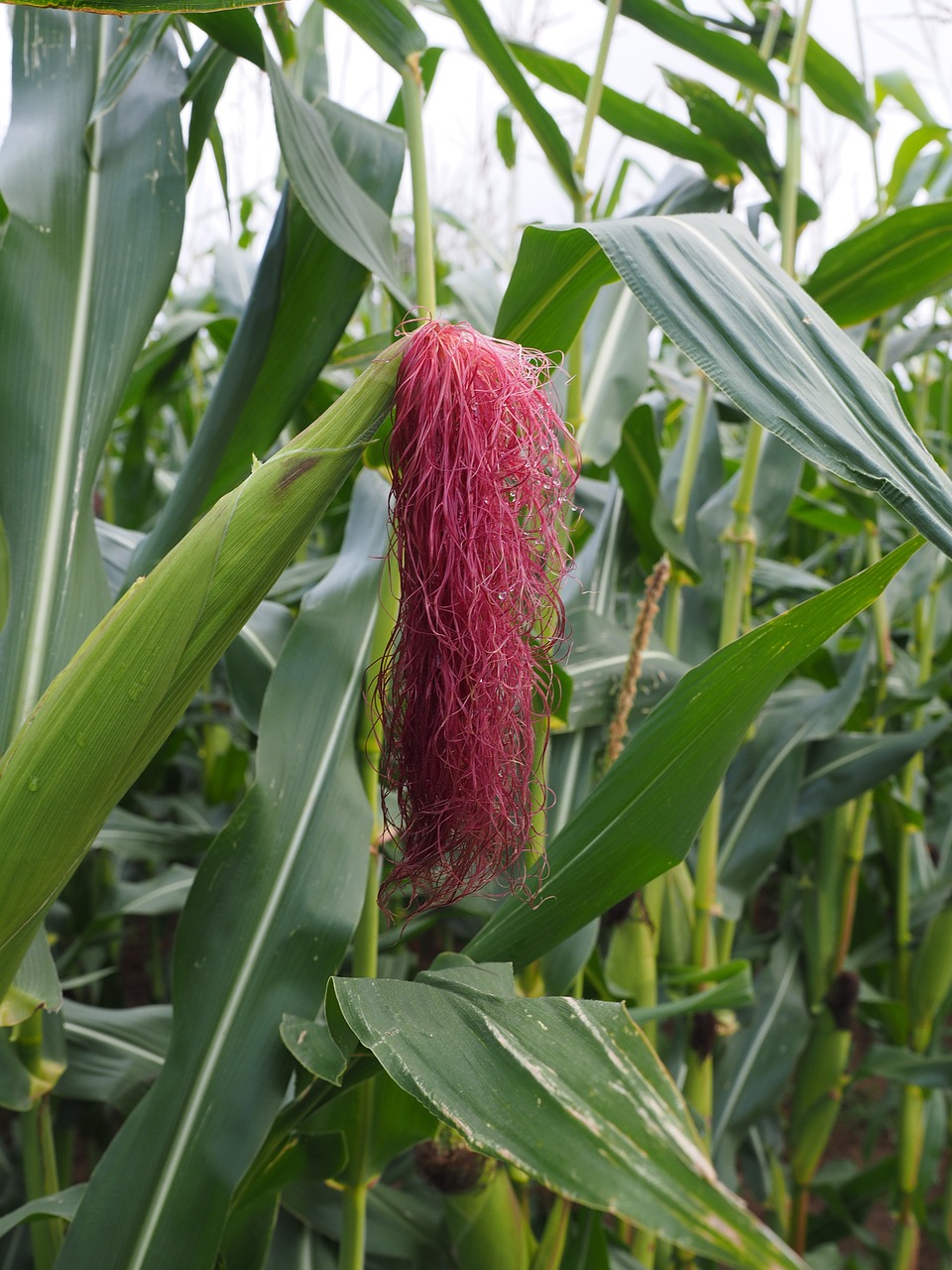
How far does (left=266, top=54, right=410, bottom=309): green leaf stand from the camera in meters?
0.62

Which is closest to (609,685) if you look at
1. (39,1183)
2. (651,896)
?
(651,896)

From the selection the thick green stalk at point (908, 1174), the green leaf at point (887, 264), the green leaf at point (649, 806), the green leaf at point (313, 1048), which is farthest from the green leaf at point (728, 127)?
the thick green stalk at point (908, 1174)

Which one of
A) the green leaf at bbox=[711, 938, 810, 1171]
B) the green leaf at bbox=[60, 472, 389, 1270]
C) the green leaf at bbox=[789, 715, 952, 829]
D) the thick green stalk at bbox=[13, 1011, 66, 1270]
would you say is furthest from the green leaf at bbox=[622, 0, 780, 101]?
the green leaf at bbox=[711, 938, 810, 1171]

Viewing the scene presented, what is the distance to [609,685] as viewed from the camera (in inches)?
35.3

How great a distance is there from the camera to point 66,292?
25.6 inches

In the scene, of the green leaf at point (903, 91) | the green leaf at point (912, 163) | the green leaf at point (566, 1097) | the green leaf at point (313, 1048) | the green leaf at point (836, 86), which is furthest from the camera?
the green leaf at point (903, 91)

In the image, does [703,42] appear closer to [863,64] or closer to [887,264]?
[887,264]

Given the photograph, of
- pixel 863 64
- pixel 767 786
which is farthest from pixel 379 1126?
pixel 863 64

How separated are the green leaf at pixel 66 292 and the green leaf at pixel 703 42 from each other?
415mm

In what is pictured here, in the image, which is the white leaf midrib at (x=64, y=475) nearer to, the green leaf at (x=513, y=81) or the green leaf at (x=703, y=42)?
the green leaf at (x=513, y=81)

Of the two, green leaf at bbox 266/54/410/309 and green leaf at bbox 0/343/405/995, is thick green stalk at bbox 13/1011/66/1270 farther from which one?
green leaf at bbox 266/54/410/309

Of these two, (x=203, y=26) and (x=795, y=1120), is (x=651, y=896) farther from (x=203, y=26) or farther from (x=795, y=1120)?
(x=203, y=26)

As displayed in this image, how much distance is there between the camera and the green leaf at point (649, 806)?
1.79ft

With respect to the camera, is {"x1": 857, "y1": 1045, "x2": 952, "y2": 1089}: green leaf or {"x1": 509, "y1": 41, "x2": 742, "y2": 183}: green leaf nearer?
{"x1": 509, "y1": 41, "x2": 742, "y2": 183}: green leaf
